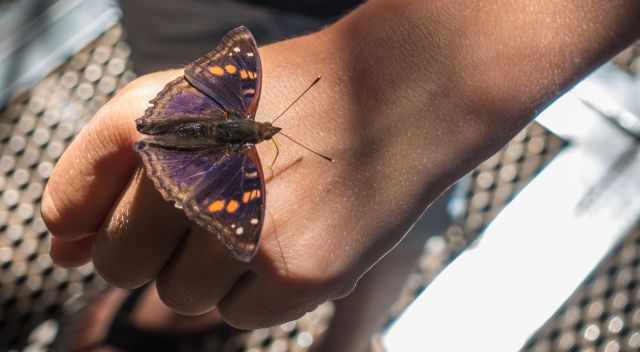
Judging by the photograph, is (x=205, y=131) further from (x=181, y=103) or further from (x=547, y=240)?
(x=547, y=240)

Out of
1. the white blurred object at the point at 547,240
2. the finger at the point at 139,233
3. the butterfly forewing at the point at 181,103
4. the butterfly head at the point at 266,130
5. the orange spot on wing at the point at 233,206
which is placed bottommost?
the white blurred object at the point at 547,240

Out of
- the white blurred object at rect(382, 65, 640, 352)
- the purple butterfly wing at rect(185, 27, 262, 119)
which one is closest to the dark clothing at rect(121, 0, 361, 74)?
the purple butterfly wing at rect(185, 27, 262, 119)

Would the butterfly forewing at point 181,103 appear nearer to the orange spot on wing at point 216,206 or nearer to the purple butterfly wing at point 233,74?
the purple butterfly wing at point 233,74

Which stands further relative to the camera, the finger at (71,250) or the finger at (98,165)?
the finger at (71,250)

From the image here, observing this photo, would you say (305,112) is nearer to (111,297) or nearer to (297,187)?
(297,187)

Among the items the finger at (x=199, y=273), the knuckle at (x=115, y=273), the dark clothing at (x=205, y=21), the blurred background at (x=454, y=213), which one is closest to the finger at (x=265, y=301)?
the finger at (x=199, y=273)

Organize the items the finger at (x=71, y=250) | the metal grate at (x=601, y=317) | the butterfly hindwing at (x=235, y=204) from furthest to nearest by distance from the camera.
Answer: the metal grate at (x=601, y=317) < the finger at (x=71, y=250) < the butterfly hindwing at (x=235, y=204)

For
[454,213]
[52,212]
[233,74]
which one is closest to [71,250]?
[52,212]
